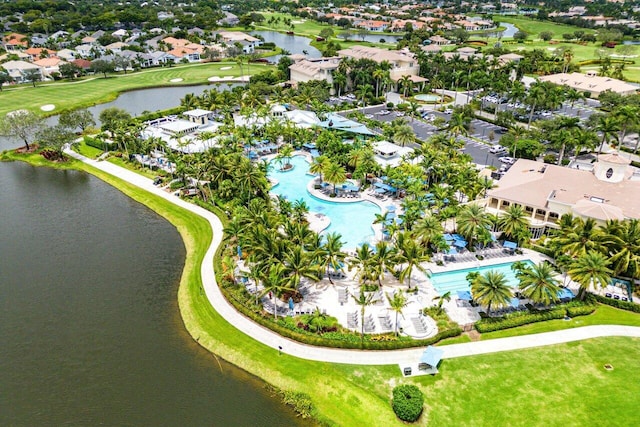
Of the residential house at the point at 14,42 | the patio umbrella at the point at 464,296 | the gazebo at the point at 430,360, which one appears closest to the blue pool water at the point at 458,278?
the patio umbrella at the point at 464,296

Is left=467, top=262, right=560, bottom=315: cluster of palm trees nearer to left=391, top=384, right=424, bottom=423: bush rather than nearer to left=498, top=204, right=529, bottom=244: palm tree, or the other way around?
left=498, top=204, right=529, bottom=244: palm tree

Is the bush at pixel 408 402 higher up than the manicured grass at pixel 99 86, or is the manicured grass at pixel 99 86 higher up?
the manicured grass at pixel 99 86

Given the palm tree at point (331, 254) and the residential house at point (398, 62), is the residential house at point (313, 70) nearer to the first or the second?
the residential house at point (398, 62)

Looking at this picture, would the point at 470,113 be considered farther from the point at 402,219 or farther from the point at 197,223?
the point at 197,223

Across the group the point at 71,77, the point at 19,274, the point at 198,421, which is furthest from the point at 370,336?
the point at 71,77

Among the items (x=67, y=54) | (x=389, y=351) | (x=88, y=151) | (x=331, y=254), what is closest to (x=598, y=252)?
(x=389, y=351)

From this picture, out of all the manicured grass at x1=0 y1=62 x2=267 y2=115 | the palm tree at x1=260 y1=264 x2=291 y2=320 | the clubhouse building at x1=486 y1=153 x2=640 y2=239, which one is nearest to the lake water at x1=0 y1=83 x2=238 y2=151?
the manicured grass at x1=0 y1=62 x2=267 y2=115

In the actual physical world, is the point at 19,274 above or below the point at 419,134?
below
